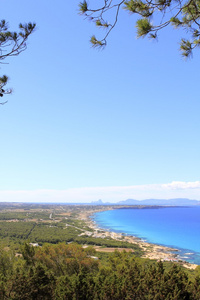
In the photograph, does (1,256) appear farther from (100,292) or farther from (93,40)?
(93,40)

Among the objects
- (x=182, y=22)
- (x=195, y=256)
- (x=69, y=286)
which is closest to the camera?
(x=182, y=22)

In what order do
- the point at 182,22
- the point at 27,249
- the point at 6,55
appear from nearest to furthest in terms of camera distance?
1. the point at 182,22
2. the point at 6,55
3. the point at 27,249

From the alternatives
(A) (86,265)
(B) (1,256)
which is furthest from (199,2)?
(B) (1,256)

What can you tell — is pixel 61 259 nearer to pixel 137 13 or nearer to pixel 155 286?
pixel 155 286

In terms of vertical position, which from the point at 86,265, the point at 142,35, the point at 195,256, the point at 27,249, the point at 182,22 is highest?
the point at 182,22

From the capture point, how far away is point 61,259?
632 inches

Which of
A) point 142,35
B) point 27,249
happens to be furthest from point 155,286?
point 142,35

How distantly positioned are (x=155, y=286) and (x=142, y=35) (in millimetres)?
12471

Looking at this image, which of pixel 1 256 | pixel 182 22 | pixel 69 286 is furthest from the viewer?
pixel 1 256

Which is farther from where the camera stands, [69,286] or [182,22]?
[69,286]

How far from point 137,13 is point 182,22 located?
1019 millimetres

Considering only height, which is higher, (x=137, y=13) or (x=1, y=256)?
(x=137, y=13)

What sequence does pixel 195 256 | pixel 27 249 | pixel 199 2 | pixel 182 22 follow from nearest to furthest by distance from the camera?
pixel 199 2
pixel 182 22
pixel 27 249
pixel 195 256

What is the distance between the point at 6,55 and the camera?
16.1 ft
